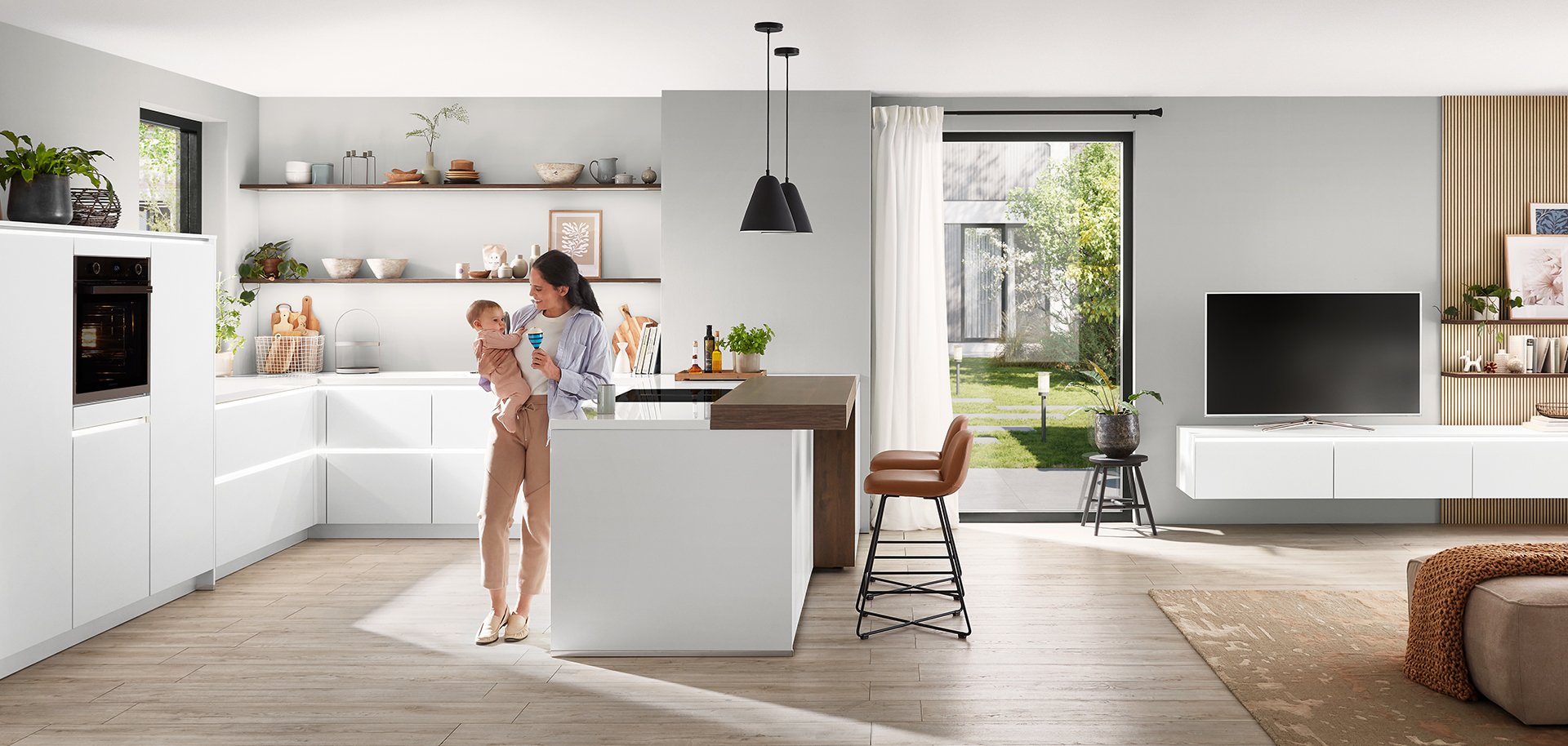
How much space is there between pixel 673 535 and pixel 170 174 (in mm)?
3948

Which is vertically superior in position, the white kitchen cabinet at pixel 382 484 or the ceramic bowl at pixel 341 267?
the ceramic bowl at pixel 341 267

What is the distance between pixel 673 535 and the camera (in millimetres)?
3553

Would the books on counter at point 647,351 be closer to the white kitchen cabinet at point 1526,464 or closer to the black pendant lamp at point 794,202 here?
the black pendant lamp at point 794,202

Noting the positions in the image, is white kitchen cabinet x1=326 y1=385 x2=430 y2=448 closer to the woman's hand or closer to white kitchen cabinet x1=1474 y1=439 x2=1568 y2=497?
the woman's hand

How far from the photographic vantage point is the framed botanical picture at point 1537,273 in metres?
5.83

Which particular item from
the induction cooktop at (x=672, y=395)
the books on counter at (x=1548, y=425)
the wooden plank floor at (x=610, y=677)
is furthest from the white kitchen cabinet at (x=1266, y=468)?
the induction cooktop at (x=672, y=395)

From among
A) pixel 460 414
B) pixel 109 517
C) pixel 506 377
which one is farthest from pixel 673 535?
pixel 460 414

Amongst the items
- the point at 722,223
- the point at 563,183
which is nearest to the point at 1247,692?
the point at 722,223

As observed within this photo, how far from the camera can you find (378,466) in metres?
5.52

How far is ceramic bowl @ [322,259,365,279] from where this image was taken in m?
5.92

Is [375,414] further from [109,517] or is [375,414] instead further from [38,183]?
[38,183]

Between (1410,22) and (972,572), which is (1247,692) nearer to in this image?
(972,572)

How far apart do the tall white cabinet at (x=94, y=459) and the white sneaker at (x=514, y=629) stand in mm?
1490

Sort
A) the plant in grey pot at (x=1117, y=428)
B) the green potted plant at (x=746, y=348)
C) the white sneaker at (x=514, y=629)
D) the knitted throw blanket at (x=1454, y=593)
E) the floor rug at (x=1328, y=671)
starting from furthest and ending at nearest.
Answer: the plant in grey pot at (x=1117, y=428) → the green potted plant at (x=746, y=348) → the white sneaker at (x=514, y=629) → the knitted throw blanket at (x=1454, y=593) → the floor rug at (x=1328, y=671)
